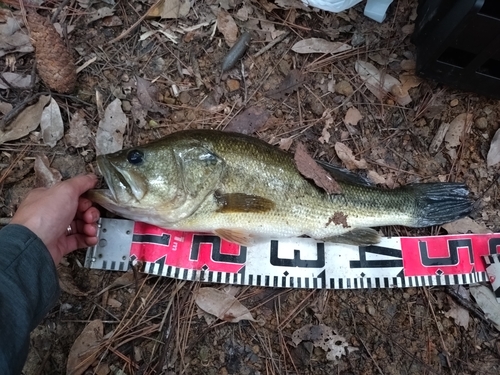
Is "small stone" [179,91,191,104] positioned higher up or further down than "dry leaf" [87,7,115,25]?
further down

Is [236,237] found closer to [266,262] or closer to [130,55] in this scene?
[266,262]

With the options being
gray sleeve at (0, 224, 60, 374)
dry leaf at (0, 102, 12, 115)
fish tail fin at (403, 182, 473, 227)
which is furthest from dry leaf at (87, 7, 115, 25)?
fish tail fin at (403, 182, 473, 227)

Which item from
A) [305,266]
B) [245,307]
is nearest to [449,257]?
[305,266]

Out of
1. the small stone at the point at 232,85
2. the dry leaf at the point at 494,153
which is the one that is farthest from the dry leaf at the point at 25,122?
the dry leaf at the point at 494,153

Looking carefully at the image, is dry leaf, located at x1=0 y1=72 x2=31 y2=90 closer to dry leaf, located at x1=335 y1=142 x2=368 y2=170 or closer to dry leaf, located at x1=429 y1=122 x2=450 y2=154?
dry leaf, located at x1=335 y1=142 x2=368 y2=170

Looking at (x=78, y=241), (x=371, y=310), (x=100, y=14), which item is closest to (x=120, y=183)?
(x=78, y=241)

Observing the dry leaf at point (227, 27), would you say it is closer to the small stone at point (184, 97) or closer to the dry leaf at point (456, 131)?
the small stone at point (184, 97)

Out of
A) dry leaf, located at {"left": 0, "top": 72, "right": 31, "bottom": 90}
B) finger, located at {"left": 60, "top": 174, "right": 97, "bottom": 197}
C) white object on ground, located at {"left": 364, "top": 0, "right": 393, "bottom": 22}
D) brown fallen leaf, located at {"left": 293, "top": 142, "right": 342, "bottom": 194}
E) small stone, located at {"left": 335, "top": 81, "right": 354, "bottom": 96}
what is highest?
dry leaf, located at {"left": 0, "top": 72, "right": 31, "bottom": 90}
